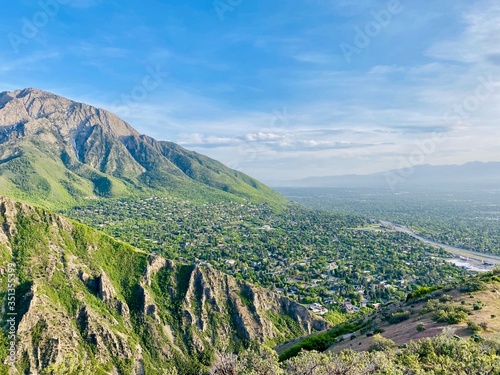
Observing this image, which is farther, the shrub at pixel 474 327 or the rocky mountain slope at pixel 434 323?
the rocky mountain slope at pixel 434 323

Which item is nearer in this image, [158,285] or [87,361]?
[87,361]

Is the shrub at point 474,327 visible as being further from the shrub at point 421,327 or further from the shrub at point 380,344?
the shrub at point 380,344

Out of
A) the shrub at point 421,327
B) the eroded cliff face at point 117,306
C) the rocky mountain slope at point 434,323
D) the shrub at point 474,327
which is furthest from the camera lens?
the eroded cliff face at point 117,306

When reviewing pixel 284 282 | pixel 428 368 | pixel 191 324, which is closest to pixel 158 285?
pixel 191 324

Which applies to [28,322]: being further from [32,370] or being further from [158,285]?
[158,285]

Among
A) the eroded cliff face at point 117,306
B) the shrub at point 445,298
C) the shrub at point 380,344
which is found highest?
the shrub at point 380,344

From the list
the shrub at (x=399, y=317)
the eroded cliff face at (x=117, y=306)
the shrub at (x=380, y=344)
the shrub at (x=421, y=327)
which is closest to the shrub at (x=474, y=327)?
the shrub at (x=421, y=327)

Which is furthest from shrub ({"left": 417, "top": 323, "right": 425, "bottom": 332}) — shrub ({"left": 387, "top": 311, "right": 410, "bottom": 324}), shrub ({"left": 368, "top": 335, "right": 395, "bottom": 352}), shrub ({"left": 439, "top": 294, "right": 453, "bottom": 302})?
shrub ({"left": 439, "top": 294, "right": 453, "bottom": 302})

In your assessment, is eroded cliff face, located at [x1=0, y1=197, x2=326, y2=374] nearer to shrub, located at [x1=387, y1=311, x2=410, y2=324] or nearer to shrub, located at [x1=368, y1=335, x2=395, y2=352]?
shrub, located at [x1=387, y1=311, x2=410, y2=324]
